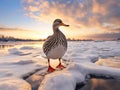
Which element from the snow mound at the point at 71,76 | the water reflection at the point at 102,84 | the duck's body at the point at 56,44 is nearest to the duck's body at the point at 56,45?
the duck's body at the point at 56,44

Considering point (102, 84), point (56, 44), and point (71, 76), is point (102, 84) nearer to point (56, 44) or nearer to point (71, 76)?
point (71, 76)

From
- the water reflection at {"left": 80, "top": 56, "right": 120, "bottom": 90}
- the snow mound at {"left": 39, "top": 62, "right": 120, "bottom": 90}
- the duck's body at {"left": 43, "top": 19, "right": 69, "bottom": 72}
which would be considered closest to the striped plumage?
the duck's body at {"left": 43, "top": 19, "right": 69, "bottom": 72}

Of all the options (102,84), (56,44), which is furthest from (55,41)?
(102,84)

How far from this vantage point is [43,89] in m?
3.22

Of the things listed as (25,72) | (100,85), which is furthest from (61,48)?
(100,85)

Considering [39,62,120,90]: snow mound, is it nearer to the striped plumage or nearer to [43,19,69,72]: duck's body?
[43,19,69,72]: duck's body

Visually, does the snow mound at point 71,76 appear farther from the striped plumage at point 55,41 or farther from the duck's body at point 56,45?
the striped plumage at point 55,41

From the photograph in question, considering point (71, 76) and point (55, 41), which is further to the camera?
point (55, 41)

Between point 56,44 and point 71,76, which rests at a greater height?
point 56,44

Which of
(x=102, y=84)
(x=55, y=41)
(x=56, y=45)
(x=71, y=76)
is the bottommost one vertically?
(x=102, y=84)

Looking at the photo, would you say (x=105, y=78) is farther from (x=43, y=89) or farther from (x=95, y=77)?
(x=43, y=89)

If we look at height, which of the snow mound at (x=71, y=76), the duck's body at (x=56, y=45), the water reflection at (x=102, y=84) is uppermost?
the duck's body at (x=56, y=45)

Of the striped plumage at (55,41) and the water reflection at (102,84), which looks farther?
the striped plumage at (55,41)

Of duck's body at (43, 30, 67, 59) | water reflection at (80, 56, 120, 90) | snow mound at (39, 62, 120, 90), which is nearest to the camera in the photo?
snow mound at (39, 62, 120, 90)
